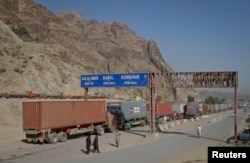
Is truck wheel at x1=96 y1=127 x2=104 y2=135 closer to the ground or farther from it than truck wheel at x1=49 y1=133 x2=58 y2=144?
closer to the ground

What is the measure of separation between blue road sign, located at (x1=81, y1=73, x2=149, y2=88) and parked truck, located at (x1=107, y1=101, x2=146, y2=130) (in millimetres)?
3408

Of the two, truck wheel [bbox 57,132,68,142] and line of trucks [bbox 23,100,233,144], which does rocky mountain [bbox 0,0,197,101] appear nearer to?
line of trucks [bbox 23,100,233,144]

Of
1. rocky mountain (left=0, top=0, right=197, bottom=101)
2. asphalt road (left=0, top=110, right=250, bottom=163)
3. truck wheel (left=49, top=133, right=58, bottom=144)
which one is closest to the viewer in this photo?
asphalt road (left=0, top=110, right=250, bottom=163)

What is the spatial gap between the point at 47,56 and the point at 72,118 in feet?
161

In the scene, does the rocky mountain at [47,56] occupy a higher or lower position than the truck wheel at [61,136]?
higher

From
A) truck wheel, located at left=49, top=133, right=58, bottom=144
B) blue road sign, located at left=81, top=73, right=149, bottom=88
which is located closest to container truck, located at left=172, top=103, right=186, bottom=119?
blue road sign, located at left=81, top=73, right=149, bottom=88

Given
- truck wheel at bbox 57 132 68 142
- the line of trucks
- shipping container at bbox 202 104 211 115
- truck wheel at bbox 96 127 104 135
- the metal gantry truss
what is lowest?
shipping container at bbox 202 104 211 115

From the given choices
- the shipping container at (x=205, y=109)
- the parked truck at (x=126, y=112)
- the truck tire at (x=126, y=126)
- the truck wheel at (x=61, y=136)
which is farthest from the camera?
the shipping container at (x=205, y=109)

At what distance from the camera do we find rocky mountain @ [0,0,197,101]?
62.7m

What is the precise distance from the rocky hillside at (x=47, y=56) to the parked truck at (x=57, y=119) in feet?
42.0

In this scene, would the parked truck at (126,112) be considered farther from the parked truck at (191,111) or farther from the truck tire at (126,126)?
the parked truck at (191,111)

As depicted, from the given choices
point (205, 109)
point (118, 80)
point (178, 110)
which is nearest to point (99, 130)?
point (118, 80)

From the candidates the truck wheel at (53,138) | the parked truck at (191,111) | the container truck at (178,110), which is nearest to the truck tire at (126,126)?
the truck wheel at (53,138)

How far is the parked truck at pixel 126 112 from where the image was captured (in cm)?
4442
